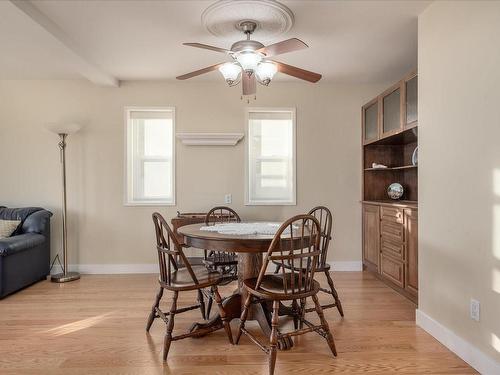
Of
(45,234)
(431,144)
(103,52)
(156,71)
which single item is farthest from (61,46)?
(431,144)

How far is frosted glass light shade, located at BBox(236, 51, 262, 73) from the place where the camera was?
248 cm

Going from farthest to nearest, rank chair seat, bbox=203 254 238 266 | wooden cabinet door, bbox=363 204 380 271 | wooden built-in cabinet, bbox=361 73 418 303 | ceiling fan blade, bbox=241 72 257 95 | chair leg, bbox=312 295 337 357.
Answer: wooden cabinet door, bbox=363 204 380 271, wooden built-in cabinet, bbox=361 73 418 303, chair seat, bbox=203 254 238 266, ceiling fan blade, bbox=241 72 257 95, chair leg, bbox=312 295 337 357

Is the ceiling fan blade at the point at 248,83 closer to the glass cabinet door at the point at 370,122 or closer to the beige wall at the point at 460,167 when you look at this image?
the beige wall at the point at 460,167

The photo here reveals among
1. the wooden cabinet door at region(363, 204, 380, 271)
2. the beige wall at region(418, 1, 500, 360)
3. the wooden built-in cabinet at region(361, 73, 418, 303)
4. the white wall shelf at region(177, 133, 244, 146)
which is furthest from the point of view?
the white wall shelf at region(177, 133, 244, 146)

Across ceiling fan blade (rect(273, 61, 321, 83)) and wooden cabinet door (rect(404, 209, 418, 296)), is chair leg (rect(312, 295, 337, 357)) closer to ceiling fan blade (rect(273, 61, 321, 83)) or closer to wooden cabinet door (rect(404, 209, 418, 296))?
wooden cabinet door (rect(404, 209, 418, 296))

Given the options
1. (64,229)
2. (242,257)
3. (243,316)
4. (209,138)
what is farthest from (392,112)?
(64,229)

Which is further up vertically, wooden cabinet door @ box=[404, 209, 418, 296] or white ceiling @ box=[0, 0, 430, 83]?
white ceiling @ box=[0, 0, 430, 83]

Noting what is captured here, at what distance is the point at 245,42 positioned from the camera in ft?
8.36

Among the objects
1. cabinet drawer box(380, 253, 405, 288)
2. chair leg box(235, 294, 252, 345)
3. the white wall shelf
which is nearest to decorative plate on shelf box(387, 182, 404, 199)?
cabinet drawer box(380, 253, 405, 288)

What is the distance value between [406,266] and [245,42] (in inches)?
96.1

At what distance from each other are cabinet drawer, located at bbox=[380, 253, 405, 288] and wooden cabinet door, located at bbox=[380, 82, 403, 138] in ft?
4.27

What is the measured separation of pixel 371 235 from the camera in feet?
13.5

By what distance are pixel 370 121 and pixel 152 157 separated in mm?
2791

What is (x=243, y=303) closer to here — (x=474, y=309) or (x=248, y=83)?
(x=474, y=309)
